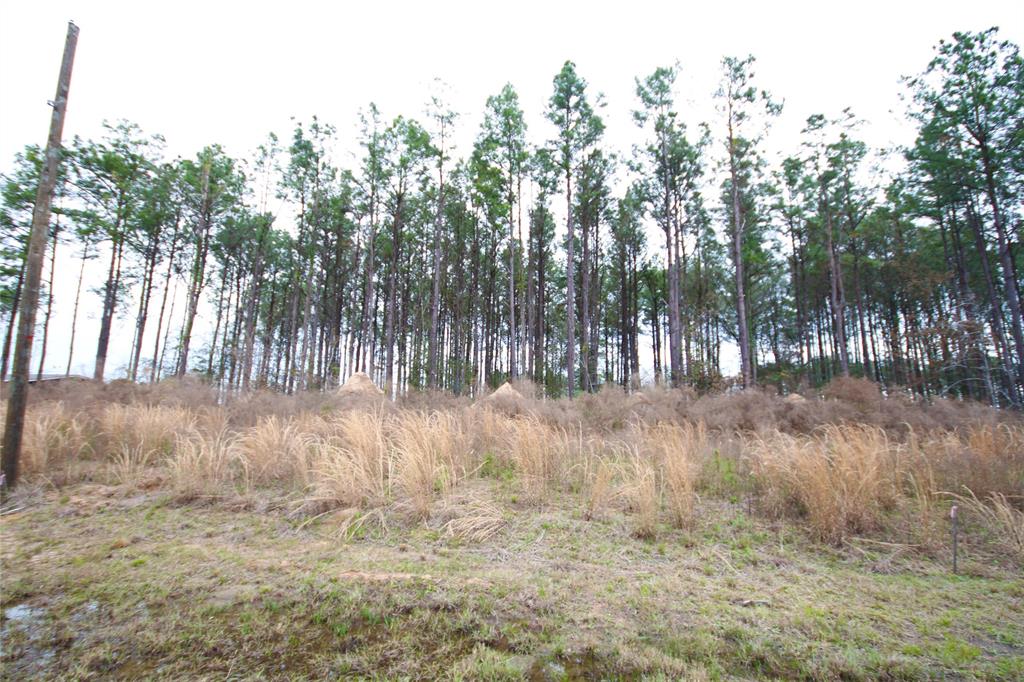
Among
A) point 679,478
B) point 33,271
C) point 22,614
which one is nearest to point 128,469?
point 33,271

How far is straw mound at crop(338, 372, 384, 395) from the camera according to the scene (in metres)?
13.1

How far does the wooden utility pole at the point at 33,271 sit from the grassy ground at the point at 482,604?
158 centimetres

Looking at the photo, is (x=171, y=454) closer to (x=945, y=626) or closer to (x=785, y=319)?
(x=945, y=626)

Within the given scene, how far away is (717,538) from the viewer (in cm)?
362

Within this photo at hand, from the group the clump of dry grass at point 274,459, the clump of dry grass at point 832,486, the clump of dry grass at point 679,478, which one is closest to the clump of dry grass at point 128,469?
the clump of dry grass at point 274,459

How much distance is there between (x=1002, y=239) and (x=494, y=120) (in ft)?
72.8

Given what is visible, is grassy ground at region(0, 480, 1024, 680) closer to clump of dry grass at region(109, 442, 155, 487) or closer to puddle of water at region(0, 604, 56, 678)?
puddle of water at region(0, 604, 56, 678)

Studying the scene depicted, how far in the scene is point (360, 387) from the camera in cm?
1355

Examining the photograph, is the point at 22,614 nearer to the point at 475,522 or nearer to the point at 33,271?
the point at 475,522

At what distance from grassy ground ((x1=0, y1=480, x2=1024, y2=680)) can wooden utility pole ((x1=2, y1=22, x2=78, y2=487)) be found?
1577 mm

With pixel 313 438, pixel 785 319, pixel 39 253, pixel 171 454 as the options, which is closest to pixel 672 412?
pixel 313 438

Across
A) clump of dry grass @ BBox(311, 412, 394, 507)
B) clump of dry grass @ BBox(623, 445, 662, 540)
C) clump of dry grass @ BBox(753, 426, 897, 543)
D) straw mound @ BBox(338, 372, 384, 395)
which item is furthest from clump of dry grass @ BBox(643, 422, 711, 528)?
straw mound @ BBox(338, 372, 384, 395)

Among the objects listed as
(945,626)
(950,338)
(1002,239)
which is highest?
(1002,239)

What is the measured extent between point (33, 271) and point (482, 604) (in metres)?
6.53
